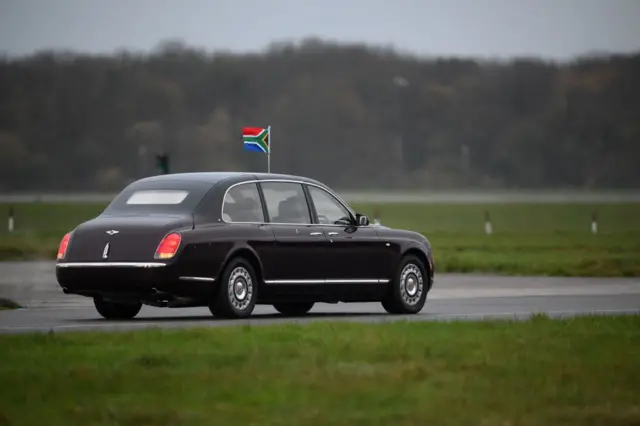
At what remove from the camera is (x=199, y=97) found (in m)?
154

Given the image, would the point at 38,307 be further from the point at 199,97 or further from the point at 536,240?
the point at 199,97

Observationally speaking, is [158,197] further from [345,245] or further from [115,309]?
[345,245]

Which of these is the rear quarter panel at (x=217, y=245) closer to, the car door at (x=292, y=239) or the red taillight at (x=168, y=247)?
the red taillight at (x=168, y=247)

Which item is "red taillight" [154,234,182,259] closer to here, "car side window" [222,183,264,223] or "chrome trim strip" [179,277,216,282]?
"chrome trim strip" [179,277,216,282]

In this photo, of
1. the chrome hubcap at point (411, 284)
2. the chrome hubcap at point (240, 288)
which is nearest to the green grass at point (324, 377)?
the chrome hubcap at point (240, 288)

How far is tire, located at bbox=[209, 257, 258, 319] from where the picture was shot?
17.5 meters

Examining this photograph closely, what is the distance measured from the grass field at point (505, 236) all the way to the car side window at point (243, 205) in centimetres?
1313

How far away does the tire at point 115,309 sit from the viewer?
1811cm

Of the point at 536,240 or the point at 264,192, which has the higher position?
the point at 264,192

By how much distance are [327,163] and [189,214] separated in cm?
12666

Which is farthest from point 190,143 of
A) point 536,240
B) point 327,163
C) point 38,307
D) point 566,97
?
point 38,307

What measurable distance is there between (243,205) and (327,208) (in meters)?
1.32

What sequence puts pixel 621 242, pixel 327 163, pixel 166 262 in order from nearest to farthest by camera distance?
pixel 166 262 → pixel 621 242 → pixel 327 163

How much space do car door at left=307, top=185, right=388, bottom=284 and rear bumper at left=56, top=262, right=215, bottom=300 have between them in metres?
2.04
